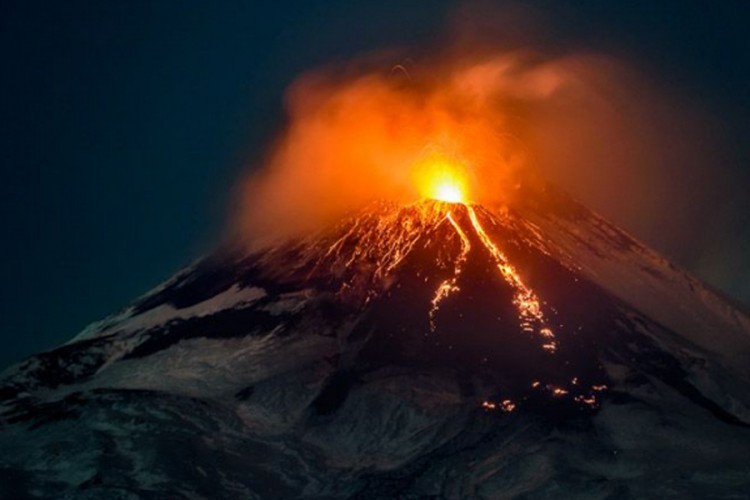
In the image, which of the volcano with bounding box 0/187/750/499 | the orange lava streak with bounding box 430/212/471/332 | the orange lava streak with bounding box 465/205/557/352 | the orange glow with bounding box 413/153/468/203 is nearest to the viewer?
the volcano with bounding box 0/187/750/499

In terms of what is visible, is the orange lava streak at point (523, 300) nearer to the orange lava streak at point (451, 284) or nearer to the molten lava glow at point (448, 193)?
the orange lava streak at point (451, 284)

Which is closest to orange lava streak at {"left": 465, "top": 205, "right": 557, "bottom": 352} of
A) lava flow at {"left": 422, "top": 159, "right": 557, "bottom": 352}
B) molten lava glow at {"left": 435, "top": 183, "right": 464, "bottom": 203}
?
lava flow at {"left": 422, "top": 159, "right": 557, "bottom": 352}

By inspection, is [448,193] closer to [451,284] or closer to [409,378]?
[451,284]

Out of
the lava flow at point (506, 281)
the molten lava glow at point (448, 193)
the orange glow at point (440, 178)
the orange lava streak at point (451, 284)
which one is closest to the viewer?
the lava flow at point (506, 281)

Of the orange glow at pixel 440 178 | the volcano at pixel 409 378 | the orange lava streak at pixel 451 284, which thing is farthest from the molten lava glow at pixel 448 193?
the orange lava streak at pixel 451 284

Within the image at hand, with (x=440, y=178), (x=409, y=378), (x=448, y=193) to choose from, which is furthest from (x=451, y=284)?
(x=440, y=178)

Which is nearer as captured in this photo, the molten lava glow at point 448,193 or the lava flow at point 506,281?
the lava flow at point 506,281

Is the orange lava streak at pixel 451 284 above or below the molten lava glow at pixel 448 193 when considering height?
below

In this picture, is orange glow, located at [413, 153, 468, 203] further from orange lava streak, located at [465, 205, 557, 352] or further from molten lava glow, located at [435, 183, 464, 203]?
orange lava streak, located at [465, 205, 557, 352]
